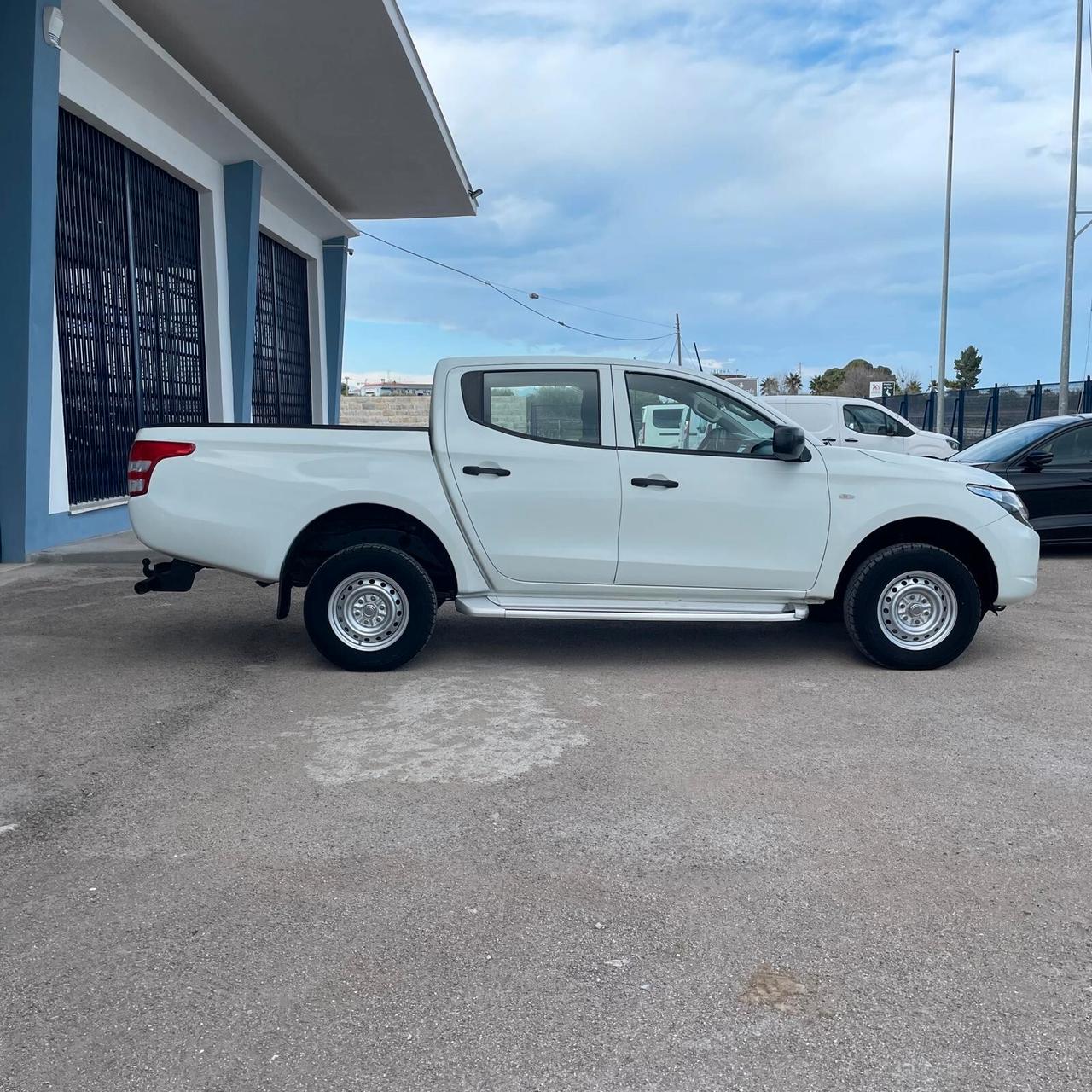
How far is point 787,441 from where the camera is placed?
21.8ft

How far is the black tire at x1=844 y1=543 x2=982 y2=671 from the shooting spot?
22.2 ft

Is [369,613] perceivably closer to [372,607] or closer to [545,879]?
[372,607]

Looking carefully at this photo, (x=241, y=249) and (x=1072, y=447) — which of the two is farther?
(x=241, y=249)

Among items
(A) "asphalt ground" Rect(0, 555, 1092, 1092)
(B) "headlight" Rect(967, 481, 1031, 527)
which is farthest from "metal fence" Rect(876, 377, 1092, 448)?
(A) "asphalt ground" Rect(0, 555, 1092, 1092)

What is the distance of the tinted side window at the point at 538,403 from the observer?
22.5 ft

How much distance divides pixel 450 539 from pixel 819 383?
10562cm

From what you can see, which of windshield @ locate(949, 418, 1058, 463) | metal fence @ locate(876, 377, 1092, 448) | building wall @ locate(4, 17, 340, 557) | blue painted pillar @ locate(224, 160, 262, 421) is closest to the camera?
windshield @ locate(949, 418, 1058, 463)

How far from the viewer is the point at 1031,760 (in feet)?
16.6

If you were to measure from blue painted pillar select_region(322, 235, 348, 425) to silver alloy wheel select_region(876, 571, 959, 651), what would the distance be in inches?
856

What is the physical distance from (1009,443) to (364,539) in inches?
337

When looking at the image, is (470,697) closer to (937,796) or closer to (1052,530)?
(937,796)

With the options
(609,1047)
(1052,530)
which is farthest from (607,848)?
(1052,530)

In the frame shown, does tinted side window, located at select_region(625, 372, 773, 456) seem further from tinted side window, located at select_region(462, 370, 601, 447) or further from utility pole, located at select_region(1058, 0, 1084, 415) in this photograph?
utility pole, located at select_region(1058, 0, 1084, 415)

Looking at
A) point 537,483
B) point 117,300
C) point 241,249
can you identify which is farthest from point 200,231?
Answer: point 537,483
